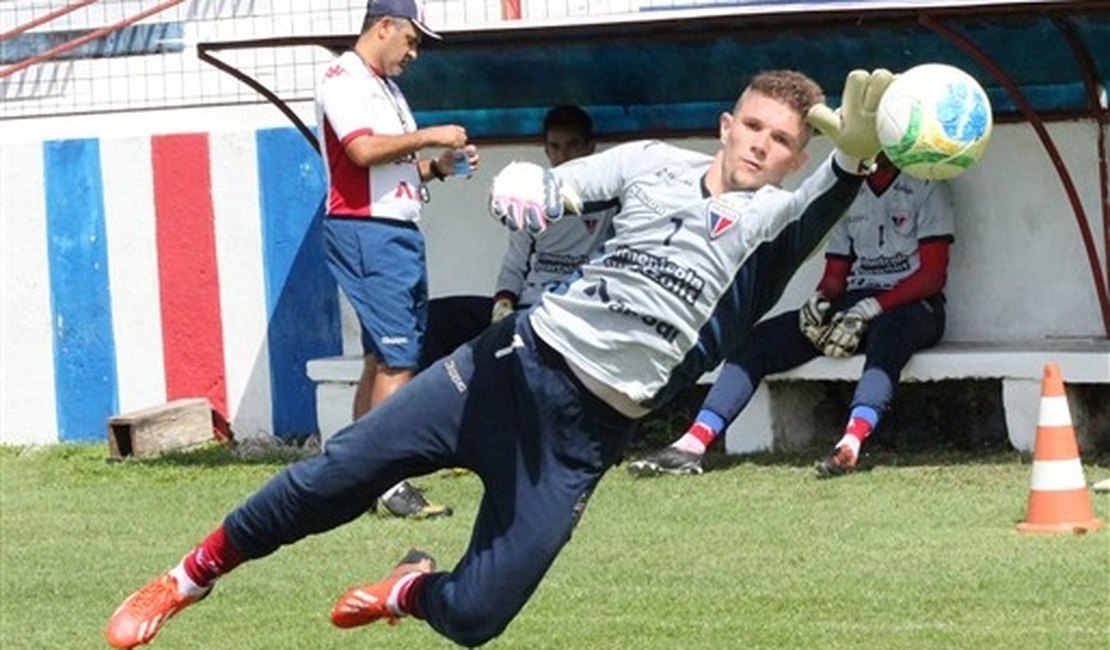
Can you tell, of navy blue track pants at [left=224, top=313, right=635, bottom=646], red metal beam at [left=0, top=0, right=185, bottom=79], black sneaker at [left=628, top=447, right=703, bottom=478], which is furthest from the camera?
red metal beam at [left=0, top=0, right=185, bottom=79]

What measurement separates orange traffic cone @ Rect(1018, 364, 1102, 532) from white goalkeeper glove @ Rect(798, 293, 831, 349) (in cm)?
205

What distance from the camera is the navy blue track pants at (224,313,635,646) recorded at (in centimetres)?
666

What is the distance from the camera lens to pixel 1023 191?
1179 cm

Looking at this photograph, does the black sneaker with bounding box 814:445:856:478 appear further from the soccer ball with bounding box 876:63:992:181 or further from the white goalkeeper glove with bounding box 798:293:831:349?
the soccer ball with bounding box 876:63:992:181

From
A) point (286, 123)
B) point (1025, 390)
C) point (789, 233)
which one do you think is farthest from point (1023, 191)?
point (789, 233)

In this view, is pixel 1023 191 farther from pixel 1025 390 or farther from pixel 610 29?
pixel 610 29

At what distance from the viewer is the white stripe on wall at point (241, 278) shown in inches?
529

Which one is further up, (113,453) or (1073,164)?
(1073,164)

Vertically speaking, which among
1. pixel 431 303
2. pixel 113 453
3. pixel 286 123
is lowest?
pixel 113 453

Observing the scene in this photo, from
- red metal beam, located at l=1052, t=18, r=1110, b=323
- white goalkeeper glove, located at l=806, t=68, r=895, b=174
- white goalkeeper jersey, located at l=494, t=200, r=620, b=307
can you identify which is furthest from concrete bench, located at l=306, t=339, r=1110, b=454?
white goalkeeper glove, located at l=806, t=68, r=895, b=174

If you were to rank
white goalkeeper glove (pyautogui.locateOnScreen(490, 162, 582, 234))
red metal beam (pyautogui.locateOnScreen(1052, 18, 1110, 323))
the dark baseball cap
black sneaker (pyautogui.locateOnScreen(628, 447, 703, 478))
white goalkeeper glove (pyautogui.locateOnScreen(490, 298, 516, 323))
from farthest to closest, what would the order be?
white goalkeeper glove (pyautogui.locateOnScreen(490, 298, 516, 323)) < red metal beam (pyautogui.locateOnScreen(1052, 18, 1110, 323)) < black sneaker (pyautogui.locateOnScreen(628, 447, 703, 478)) < the dark baseball cap < white goalkeeper glove (pyautogui.locateOnScreen(490, 162, 582, 234))

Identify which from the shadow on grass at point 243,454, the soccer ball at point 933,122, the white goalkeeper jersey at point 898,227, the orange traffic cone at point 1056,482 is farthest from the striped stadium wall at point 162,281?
the soccer ball at point 933,122

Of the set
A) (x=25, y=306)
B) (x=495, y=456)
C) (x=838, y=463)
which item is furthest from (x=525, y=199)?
(x=25, y=306)

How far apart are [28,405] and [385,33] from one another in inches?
177
